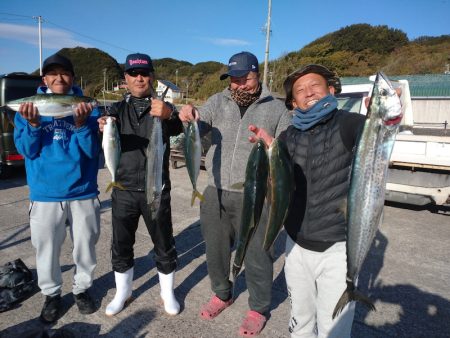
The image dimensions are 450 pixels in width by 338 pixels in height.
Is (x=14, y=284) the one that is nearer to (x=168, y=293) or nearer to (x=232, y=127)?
(x=168, y=293)

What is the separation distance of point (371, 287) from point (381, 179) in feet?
9.59

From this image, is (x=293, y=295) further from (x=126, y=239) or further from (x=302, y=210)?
(x=126, y=239)

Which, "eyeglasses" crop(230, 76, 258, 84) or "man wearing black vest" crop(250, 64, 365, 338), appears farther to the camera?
"eyeglasses" crop(230, 76, 258, 84)

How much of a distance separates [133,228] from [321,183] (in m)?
2.12

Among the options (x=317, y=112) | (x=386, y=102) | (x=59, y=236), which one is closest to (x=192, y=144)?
(x=317, y=112)

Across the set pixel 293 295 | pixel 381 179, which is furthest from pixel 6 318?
pixel 381 179

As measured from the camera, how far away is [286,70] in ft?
114

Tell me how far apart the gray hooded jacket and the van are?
7431 mm

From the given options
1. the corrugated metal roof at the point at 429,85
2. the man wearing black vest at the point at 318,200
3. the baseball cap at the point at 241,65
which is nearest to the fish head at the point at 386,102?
the man wearing black vest at the point at 318,200

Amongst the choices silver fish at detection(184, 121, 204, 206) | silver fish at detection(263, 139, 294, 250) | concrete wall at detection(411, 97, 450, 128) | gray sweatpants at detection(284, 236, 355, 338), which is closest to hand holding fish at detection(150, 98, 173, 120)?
silver fish at detection(184, 121, 204, 206)

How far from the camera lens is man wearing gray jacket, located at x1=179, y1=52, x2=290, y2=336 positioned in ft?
10.4

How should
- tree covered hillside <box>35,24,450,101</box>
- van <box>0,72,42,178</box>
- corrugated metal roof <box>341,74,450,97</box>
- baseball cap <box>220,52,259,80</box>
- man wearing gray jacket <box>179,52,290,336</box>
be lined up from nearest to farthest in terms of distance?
baseball cap <box>220,52,259,80</box> → man wearing gray jacket <box>179,52,290,336</box> → van <box>0,72,42,178</box> → corrugated metal roof <box>341,74,450,97</box> → tree covered hillside <box>35,24,450,101</box>

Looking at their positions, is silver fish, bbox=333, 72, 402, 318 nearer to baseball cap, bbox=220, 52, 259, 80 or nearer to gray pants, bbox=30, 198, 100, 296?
baseball cap, bbox=220, 52, 259, 80

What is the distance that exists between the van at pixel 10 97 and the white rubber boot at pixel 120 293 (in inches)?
272
